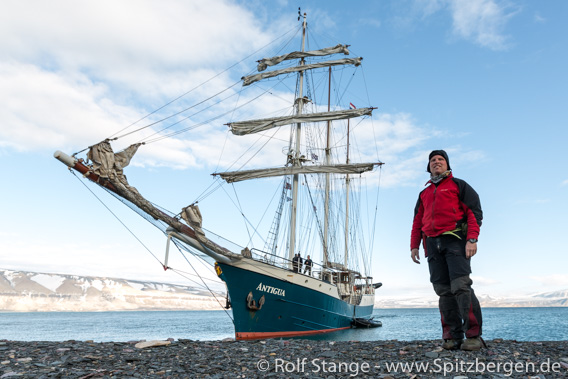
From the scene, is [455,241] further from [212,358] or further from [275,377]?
[212,358]

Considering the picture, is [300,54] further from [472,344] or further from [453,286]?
[472,344]

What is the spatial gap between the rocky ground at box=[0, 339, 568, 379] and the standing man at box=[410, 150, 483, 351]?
0.35 m

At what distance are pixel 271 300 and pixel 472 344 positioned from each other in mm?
11363

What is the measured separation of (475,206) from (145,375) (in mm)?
4180

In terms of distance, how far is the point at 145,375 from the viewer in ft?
13.8

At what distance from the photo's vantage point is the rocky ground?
159 inches

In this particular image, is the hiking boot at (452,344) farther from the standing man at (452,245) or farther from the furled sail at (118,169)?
the furled sail at (118,169)

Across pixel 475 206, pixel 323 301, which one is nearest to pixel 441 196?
pixel 475 206

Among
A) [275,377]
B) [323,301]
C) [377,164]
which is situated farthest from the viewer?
[377,164]

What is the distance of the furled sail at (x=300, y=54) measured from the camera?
86.3 feet

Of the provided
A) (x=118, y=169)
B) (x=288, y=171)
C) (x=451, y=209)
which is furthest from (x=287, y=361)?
(x=288, y=171)

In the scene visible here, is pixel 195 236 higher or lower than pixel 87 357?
higher

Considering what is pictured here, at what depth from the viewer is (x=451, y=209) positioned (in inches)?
193

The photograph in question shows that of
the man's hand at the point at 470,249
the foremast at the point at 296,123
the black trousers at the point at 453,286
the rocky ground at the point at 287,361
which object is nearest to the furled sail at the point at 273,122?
the foremast at the point at 296,123
